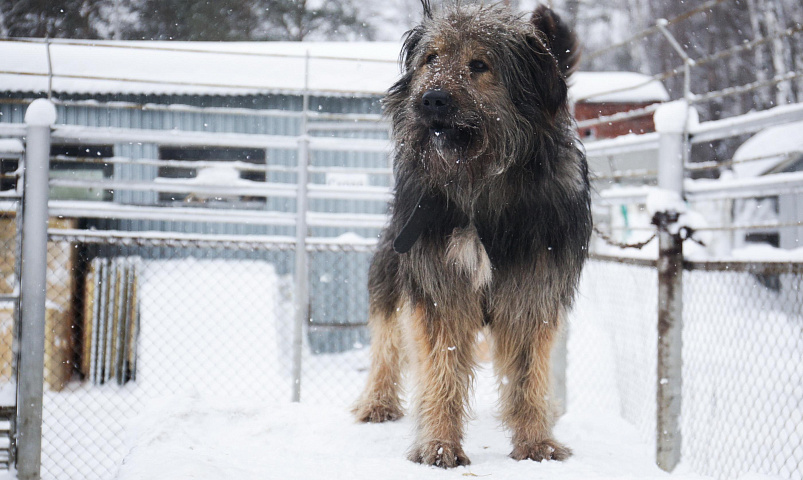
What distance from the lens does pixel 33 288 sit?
3426mm

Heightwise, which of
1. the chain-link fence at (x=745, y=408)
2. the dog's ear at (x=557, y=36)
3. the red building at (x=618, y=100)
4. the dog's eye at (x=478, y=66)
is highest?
the red building at (x=618, y=100)

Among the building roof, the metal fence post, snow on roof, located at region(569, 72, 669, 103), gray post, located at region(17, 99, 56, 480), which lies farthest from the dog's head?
snow on roof, located at region(569, 72, 669, 103)

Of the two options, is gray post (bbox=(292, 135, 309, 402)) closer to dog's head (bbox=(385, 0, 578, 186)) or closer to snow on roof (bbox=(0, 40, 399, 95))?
dog's head (bbox=(385, 0, 578, 186))

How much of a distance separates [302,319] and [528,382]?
2068 mm

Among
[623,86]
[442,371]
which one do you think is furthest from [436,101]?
[623,86]

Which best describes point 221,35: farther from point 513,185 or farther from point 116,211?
point 513,185

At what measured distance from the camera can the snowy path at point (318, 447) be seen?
2182 millimetres

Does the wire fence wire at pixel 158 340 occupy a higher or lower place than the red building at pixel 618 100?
lower

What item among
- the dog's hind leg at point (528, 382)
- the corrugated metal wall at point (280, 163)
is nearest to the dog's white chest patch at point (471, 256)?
the dog's hind leg at point (528, 382)

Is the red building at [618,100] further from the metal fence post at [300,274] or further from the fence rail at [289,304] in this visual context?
the metal fence post at [300,274]

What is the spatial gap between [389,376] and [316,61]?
5.38m

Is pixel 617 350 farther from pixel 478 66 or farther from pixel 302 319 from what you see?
pixel 478 66

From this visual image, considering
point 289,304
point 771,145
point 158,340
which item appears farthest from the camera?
point 771,145

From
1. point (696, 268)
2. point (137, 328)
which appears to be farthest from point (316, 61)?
point (696, 268)
